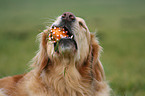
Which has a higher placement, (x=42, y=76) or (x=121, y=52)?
(x=42, y=76)

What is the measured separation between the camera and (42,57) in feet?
12.6

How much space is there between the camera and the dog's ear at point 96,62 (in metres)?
3.85

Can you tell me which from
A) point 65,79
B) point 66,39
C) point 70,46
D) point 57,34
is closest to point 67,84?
point 65,79

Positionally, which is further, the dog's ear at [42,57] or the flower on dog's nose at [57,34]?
the dog's ear at [42,57]

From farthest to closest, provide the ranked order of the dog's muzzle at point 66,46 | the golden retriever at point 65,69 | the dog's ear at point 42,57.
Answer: the dog's ear at point 42,57 → the golden retriever at point 65,69 → the dog's muzzle at point 66,46

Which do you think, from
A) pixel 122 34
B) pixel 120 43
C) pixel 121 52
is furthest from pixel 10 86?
pixel 122 34

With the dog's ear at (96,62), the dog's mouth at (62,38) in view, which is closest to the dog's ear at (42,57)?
the dog's mouth at (62,38)

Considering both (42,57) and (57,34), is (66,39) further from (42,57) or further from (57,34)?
(42,57)

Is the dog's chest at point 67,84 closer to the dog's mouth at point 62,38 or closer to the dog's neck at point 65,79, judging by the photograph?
the dog's neck at point 65,79

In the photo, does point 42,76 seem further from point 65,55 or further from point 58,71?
point 65,55

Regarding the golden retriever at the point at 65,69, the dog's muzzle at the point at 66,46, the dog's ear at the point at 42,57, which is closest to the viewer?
the dog's muzzle at the point at 66,46

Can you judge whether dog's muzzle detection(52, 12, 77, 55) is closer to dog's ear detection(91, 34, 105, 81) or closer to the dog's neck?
the dog's neck

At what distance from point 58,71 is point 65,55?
324mm

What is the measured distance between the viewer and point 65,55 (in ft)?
12.0
